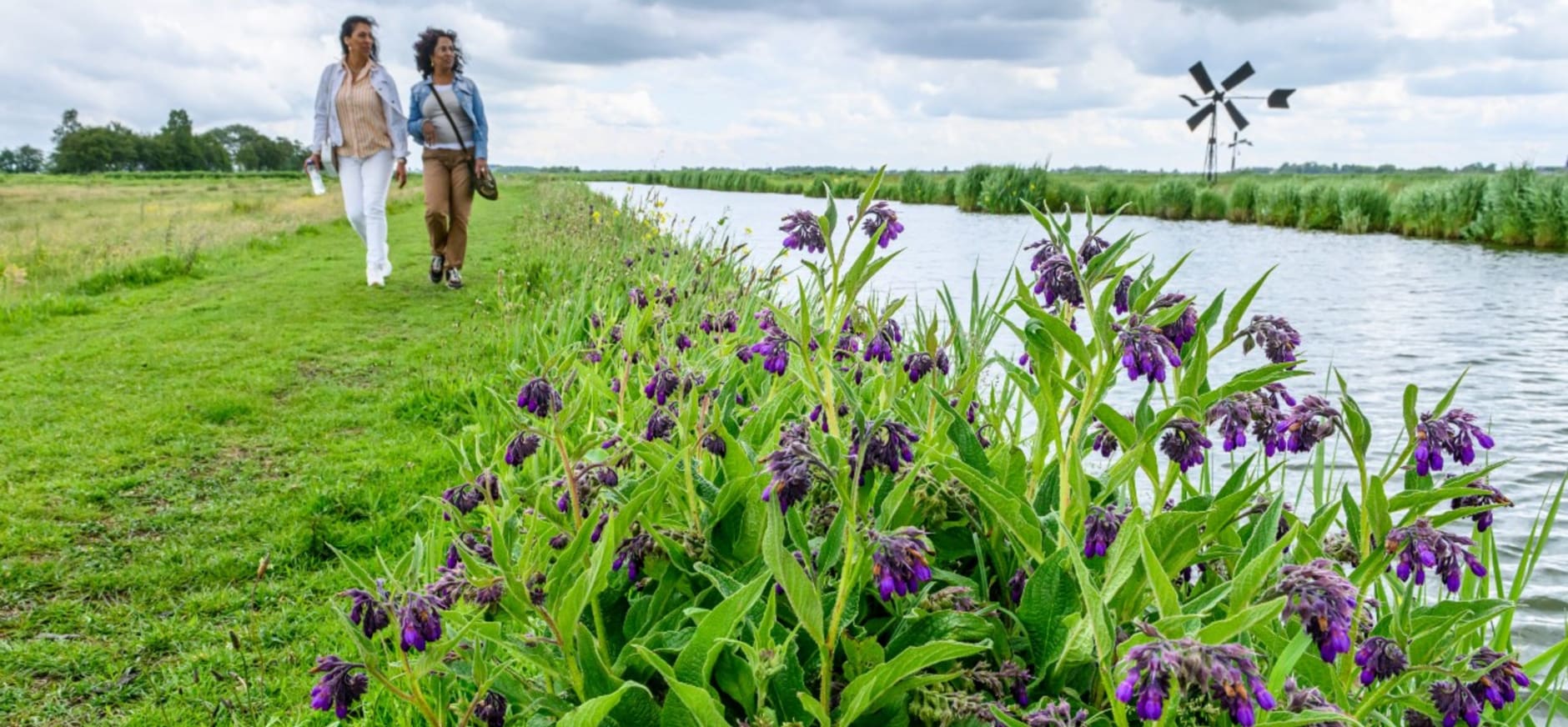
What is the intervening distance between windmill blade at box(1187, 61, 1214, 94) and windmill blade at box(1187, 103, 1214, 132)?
3.06 ft

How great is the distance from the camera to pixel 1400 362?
757 cm

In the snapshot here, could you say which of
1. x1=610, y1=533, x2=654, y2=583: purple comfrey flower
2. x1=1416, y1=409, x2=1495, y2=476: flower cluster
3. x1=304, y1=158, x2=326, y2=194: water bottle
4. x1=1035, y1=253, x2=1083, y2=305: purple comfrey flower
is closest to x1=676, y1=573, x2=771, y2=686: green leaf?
x1=610, y1=533, x2=654, y2=583: purple comfrey flower

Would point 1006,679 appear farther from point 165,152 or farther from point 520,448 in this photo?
point 165,152

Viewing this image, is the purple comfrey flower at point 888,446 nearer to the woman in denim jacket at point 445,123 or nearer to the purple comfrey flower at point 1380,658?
the purple comfrey flower at point 1380,658

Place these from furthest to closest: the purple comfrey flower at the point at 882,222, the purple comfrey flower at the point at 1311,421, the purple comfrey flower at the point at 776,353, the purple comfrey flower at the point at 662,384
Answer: the purple comfrey flower at the point at 662,384 → the purple comfrey flower at the point at 882,222 → the purple comfrey flower at the point at 776,353 → the purple comfrey flower at the point at 1311,421

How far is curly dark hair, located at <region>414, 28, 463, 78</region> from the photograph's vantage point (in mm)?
8594

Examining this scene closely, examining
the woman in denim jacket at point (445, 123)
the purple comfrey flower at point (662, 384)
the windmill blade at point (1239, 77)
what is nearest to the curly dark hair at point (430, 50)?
the woman in denim jacket at point (445, 123)

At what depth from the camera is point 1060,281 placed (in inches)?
72.3

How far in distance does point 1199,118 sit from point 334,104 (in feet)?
164

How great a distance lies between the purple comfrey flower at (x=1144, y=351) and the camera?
1542 mm

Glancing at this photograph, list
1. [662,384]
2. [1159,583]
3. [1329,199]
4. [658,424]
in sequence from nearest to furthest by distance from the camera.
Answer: [1159,583], [658,424], [662,384], [1329,199]

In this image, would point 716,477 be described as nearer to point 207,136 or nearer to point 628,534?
point 628,534

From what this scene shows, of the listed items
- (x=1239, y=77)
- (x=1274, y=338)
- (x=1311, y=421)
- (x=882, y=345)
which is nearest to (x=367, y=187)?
(x=882, y=345)

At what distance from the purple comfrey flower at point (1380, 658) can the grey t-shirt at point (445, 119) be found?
8384mm
